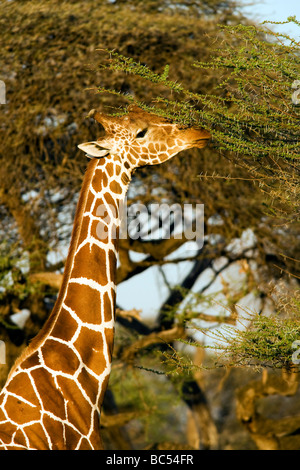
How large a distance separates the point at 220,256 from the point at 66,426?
8.98 m

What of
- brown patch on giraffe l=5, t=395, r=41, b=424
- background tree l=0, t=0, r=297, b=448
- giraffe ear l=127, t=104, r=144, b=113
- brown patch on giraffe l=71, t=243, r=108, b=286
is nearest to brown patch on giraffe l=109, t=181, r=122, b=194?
brown patch on giraffe l=71, t=243, r=108, b=286

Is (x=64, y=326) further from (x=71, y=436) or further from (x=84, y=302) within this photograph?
(x=71, y=436)

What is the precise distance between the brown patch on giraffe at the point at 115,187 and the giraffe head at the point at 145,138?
0.87 feet

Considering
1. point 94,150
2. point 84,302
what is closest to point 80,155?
point 94,150

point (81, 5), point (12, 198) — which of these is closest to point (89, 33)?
point (81, 5)

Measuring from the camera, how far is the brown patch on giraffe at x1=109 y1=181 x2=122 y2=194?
564cm

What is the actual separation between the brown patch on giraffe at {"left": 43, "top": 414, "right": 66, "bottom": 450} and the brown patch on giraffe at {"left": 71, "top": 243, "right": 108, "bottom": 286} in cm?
100

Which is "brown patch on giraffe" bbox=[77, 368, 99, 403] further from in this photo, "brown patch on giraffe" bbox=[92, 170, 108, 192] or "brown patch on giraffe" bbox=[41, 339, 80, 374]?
"brown patch on giraffe" bbox=[92, 170, 108, 192]

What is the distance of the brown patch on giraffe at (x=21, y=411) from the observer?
4.50m

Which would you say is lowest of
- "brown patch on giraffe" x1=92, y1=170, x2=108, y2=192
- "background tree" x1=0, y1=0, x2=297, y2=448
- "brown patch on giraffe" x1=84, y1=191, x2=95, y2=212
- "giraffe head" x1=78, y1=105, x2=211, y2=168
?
"background tree" x1=0, y1=0, x2=297, y2=448

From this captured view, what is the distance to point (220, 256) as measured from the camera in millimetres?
13344

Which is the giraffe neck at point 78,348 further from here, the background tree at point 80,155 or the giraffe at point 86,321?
the background tree at point 80,155
